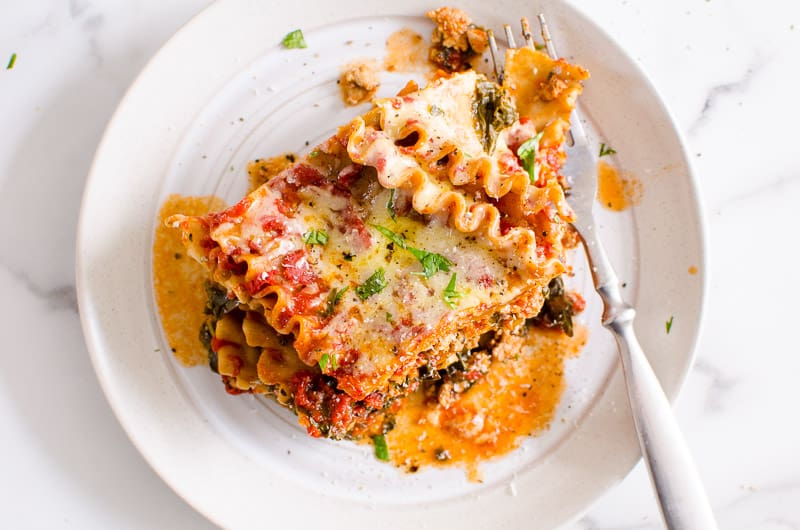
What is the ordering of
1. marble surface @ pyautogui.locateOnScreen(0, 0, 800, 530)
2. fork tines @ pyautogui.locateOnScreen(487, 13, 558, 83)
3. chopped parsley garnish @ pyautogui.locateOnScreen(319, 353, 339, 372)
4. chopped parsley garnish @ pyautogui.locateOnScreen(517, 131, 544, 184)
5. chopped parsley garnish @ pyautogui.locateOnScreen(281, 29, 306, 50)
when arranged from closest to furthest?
chopped parsley garnish @ pyautogui.locateOnScreen(319, 353, 339, 372), chopped parsley garnish @ pyautogui.locateOnScreen(517, 131, 544, 184), fork tines @ pyautogui.locateOnScreen(487, 13, 558, 83), chopped parsley garnish @ pyautogui.locateOnScreen(281, 29, 306, 50), marble surface @ pyautogui.locateOnScreen(0, 0, 800, 530)

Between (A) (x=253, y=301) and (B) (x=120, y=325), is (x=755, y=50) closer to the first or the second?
(A) (x=253, y=301)

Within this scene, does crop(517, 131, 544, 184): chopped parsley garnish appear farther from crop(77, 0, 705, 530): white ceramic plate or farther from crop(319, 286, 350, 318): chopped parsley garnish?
crop(319, 286, 350, 318): chopped parsley garnish

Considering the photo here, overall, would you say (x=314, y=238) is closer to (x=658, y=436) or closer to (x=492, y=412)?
(x=492, y=412)

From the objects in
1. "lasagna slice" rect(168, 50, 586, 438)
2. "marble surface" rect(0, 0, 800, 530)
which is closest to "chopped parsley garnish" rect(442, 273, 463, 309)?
"lasagna slice" rect(168, 50, 586, 438)

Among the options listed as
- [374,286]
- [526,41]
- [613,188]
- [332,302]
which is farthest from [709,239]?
[332,302]

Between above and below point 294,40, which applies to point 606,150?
below

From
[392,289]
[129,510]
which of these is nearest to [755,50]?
[392,289]
